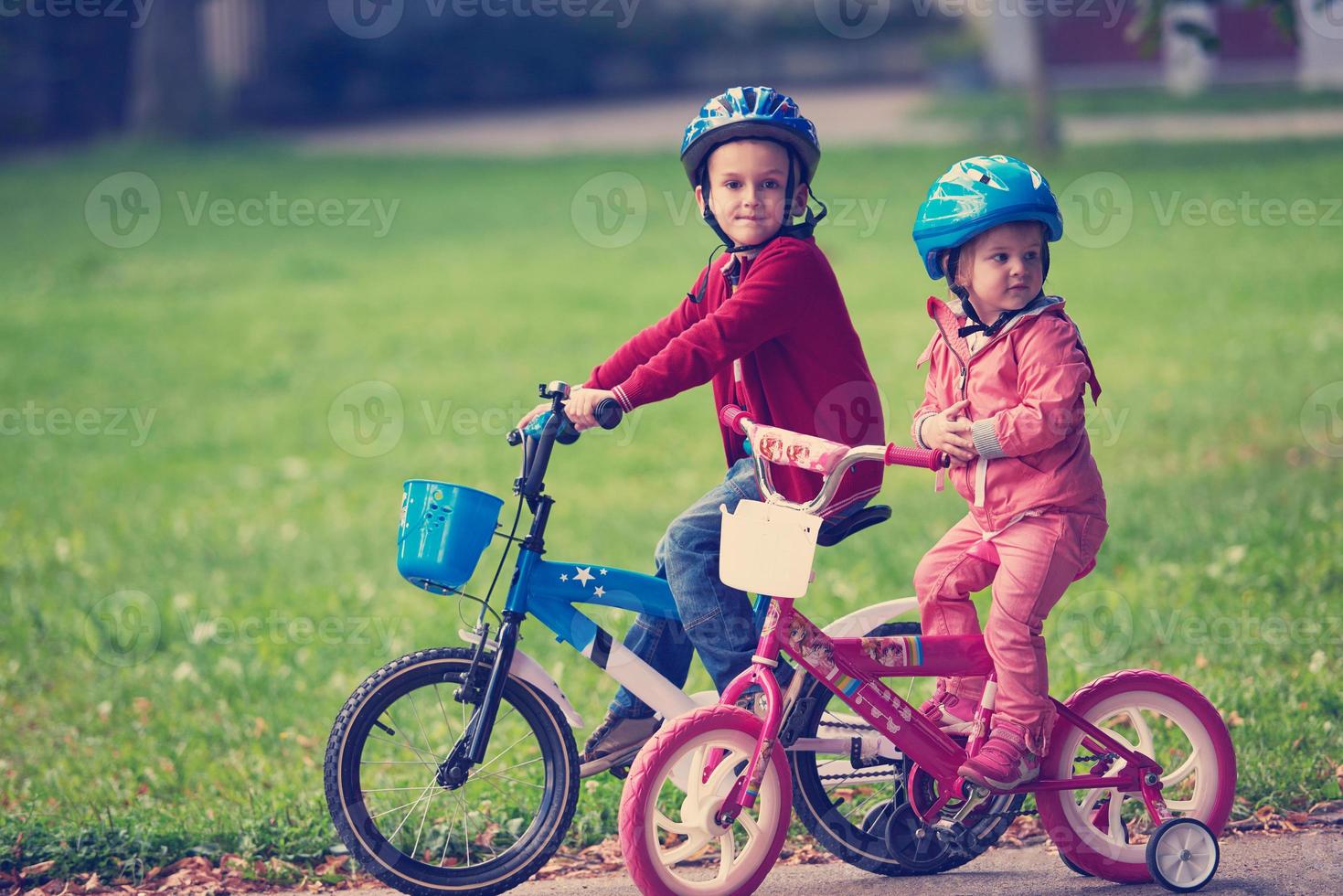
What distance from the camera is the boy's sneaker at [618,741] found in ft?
13.0

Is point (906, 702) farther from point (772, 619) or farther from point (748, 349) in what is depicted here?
point (748, 349)

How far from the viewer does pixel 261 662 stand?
6.09m

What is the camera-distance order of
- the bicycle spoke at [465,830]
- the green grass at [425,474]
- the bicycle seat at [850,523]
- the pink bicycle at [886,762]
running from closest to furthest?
the pink bicycle at [886,762] < the bicycle seat at [850,523] < the bicycle spoke at [465,830] < the green grass at [425,474]

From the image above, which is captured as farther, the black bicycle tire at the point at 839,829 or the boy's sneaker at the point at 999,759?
the black bicycle tire at the point at 839,829

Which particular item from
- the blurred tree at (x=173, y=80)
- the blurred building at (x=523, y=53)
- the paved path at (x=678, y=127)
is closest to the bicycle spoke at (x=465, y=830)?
the paved path at (x=678, y=127)

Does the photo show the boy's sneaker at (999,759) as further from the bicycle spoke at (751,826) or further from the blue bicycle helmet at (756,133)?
the blue bicycle helmet at (756,133)

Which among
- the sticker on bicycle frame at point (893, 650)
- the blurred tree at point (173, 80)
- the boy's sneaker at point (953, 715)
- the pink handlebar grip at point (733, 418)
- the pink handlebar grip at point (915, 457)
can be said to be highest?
the blurred tree at point (173, 80)

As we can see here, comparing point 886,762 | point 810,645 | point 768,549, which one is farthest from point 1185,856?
point 768,549

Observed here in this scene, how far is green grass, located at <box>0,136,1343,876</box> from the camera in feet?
16.7

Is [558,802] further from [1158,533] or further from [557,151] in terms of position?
[557,151]

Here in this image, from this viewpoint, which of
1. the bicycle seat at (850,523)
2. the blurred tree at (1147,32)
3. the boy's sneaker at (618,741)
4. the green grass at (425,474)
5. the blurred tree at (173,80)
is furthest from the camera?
the blurred tree at (173,80)

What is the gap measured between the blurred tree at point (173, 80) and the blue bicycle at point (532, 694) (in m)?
26.2

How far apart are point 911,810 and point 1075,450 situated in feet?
3.36

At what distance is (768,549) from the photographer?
3.54 meters
